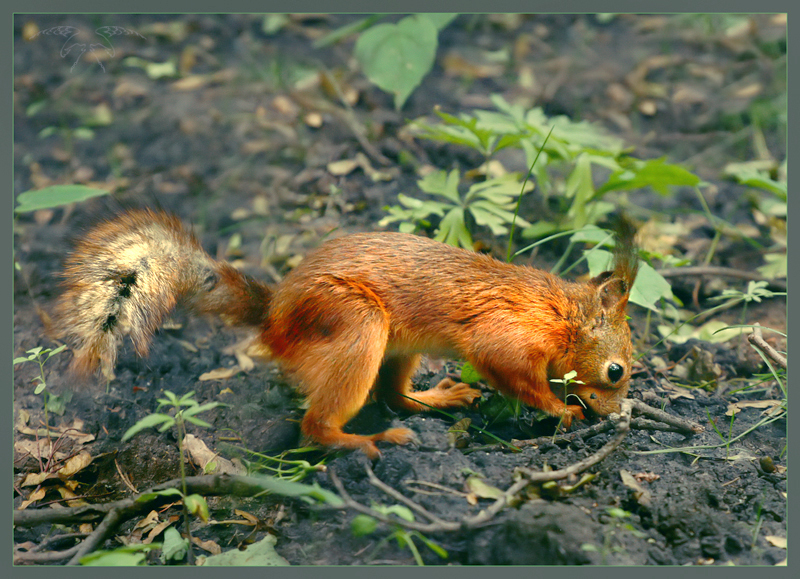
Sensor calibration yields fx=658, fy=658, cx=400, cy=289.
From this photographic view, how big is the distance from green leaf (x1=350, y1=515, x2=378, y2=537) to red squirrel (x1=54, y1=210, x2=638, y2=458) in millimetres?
474

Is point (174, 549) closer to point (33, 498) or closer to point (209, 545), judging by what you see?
point (209, 545)

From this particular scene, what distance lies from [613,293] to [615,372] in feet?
1.17

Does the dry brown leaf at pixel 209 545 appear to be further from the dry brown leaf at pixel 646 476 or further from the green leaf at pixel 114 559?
the dry brown leaf at pixel 646 476

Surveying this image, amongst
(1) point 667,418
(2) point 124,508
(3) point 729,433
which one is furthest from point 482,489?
(2) point 124,508

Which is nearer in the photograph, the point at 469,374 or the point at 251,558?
the point at 251,558

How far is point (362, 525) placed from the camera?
218cm

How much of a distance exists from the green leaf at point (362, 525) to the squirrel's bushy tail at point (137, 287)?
3.69 feet

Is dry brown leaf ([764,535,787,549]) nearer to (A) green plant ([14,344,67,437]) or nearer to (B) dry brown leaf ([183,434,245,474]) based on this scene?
(B) dry brown leaf ([183,434,245,474])

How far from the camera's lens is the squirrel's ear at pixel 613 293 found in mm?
2951

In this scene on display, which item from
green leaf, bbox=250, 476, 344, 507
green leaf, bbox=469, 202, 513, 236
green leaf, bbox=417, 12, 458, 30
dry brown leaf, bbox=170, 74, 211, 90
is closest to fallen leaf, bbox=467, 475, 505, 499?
green leaf, bbox=250, 476, 344, 507

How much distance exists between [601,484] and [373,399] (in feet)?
3.74

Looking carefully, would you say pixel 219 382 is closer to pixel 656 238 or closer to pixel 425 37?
pixel 425 37

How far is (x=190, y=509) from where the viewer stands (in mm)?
2215

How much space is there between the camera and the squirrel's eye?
9.70 feet
